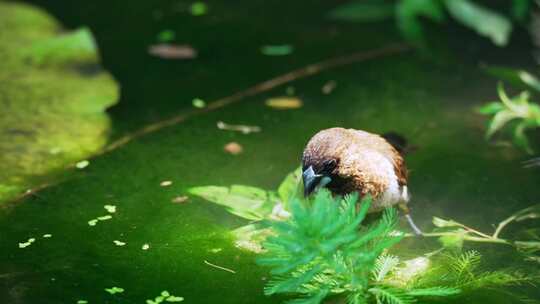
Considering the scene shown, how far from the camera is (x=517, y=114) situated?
5.60 metres

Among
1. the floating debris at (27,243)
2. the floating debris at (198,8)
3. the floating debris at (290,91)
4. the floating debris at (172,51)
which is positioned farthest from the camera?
the floating debris at (198,8)

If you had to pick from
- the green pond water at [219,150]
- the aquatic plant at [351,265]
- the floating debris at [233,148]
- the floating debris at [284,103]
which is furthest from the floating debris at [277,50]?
the aquatic plant at [351,265]

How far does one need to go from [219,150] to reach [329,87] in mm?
1391

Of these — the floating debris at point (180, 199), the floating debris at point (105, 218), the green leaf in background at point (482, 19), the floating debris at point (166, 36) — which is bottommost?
the floating debris at point (105, 218)

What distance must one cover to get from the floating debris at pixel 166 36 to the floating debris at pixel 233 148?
2099mm

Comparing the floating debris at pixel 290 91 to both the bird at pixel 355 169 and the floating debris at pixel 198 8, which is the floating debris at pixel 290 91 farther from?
the floating debris at pixel 198 8

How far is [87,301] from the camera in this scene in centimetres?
377

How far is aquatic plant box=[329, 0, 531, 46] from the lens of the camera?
6637mm

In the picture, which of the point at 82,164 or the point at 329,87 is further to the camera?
the point at 329,87

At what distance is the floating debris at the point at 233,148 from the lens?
17.8 ft

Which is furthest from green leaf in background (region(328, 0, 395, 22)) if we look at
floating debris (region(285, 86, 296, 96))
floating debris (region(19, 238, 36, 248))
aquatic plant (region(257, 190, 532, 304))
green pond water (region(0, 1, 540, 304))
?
floating debris (region(19, 238, 36, 248))

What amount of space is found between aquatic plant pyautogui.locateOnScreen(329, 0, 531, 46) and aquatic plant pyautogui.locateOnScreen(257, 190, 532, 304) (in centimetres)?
303

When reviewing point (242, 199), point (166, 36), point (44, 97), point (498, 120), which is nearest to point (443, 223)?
point (242, 199)

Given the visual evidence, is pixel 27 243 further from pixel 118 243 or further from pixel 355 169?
pixel 355 169
